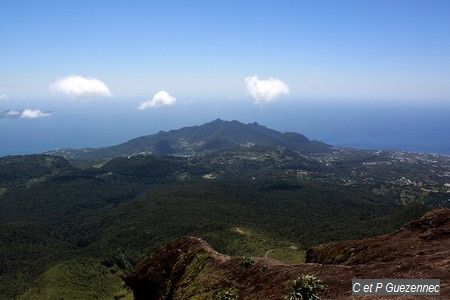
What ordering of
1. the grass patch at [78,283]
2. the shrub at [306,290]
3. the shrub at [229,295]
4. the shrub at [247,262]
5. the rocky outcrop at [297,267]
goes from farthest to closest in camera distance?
the grass patch at [78,283], the shrub at [247,262], the shrub at [229,295], the rocky outcrop at [297,267], the shrub at [306,290]

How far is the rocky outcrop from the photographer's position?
95.7ft

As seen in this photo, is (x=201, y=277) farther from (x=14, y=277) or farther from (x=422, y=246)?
(x=14, y=277)

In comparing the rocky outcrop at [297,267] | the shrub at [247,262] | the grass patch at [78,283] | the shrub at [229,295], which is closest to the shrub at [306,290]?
the rocky outcrop at [297,267]

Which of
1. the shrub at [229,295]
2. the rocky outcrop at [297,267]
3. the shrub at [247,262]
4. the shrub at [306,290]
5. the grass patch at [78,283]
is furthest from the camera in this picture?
the grass patch at [78,283]

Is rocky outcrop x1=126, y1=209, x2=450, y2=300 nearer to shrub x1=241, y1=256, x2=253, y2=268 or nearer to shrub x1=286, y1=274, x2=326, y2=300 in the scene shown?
shrub x1=241, y1=256, x2=253, y2=268

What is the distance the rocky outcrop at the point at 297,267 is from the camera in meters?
29.2

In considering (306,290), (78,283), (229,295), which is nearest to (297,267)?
(229,295)

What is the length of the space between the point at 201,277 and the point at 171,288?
257 inches

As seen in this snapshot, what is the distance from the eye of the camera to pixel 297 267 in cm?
3512

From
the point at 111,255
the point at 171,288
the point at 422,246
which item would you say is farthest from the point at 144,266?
the point at 111,255

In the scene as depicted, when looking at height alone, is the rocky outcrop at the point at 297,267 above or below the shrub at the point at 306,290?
below

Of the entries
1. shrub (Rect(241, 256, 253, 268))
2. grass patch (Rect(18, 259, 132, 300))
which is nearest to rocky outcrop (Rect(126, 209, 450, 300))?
shrub (Rect(241, 256, 253, 268))

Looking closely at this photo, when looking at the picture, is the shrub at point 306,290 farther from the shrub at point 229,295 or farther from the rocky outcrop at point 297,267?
the shrub at point 229,295

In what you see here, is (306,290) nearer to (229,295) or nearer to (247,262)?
(229,295)
